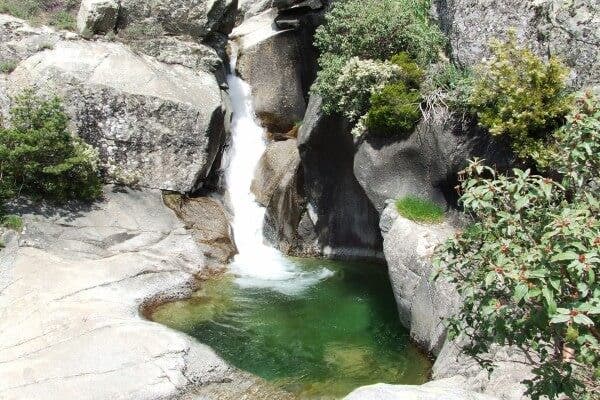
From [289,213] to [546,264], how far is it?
41.3 feet

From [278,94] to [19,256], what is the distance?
1104 centimetres

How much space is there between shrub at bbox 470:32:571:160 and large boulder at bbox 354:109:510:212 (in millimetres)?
693

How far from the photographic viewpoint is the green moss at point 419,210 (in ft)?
39.7

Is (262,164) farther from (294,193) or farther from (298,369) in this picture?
(298,369)

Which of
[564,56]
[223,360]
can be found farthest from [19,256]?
[564,56]

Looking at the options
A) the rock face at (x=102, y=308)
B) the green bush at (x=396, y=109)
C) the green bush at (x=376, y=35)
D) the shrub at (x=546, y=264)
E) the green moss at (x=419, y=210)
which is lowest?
the rock face at (x=102, y=308)

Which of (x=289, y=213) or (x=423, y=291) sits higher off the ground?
(x=289, y=213)

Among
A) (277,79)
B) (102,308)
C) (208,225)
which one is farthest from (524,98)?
(277,79)

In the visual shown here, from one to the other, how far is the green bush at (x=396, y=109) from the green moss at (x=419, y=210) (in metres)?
1.49

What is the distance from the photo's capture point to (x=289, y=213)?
1705 cm

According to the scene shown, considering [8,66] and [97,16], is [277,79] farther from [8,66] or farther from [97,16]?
[8,66]

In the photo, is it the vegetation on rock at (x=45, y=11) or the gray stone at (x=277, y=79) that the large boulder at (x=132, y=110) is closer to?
the vegetation on rock at (x=45, y=11)

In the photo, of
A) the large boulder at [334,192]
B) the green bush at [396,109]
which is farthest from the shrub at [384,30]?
the large boulder at [334,192]

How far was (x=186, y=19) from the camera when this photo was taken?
19406 mm
